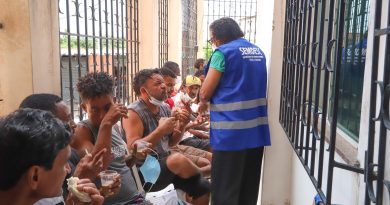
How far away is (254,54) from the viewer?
2734 millimetres

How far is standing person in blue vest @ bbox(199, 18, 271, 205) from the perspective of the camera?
2678 millimetres

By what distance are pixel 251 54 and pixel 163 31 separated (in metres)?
4.28

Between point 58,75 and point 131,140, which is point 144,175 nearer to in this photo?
point 131,140

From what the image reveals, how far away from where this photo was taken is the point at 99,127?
6.83ft

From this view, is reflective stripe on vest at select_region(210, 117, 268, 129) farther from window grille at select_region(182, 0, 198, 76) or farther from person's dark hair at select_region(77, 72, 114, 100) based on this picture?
window grille at select_region(182, 0, 198, 76)

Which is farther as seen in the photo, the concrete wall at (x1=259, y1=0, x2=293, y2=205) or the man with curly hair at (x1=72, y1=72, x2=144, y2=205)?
the concrete wall at (x1=259, y1=0, x2=293, y2=205)

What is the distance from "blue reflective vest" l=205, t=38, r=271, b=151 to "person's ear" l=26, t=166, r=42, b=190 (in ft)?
5.76

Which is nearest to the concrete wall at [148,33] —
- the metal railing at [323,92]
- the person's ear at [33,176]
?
the metal railing at [323,92]

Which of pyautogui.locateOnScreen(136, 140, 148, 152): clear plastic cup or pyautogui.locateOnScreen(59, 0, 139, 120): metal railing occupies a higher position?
pyautogui.locateOnScreen(59, 0, 139, 120): metal railing

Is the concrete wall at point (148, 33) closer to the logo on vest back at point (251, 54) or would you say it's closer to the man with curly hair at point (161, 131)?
the man with curly hair at point (161, 131)

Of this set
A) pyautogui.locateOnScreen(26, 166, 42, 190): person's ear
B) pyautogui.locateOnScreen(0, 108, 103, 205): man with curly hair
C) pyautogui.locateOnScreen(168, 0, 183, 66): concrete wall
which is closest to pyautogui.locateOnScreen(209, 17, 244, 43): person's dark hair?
pyautogui.locateOnScreen(0, 108, 103, 205): man with curly hair

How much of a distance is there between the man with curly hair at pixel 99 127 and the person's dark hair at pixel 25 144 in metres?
0.84

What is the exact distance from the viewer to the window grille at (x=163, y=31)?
631cm

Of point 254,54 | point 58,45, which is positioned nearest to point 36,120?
point 58,45
